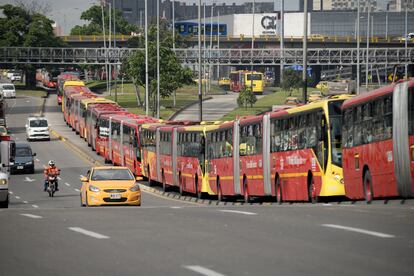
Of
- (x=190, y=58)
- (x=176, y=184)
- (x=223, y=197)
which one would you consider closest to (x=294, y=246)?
(x=223, y=197)

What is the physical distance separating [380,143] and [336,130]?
388 centimetres

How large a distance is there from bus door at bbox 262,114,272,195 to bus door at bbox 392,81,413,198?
1023 cm

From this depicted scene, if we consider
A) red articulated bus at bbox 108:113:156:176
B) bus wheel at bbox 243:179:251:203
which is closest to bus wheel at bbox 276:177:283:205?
bus wheel at bbox 243:179:251:203

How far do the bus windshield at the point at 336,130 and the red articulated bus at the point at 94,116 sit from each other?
45104 mm

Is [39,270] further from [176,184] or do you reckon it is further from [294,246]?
[176,184]

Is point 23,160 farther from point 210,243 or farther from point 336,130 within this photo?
point 210,243

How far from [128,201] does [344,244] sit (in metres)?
19.7

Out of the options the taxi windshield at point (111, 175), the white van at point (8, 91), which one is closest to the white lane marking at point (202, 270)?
the taxi windshield at point (111, 175)

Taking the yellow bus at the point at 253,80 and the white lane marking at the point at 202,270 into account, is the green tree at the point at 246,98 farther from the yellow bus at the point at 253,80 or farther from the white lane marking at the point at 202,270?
the white lane marking at the point at 202,270

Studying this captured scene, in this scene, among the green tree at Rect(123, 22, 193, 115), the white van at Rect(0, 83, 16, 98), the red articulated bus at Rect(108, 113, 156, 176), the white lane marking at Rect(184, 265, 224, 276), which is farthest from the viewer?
the white van at Rect(0, 83, 16, 98)

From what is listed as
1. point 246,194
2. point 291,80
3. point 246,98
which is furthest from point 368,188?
point 291,80

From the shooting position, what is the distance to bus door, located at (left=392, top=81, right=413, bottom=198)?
25.1 m

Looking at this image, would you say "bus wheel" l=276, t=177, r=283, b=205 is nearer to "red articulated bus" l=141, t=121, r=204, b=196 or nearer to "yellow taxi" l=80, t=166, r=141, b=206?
"yellow taxi" l=80, t=166, r=141, b=206

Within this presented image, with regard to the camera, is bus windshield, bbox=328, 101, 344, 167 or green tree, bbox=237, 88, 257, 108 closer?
bus windshield, bbox=328, 101, 344, 167
